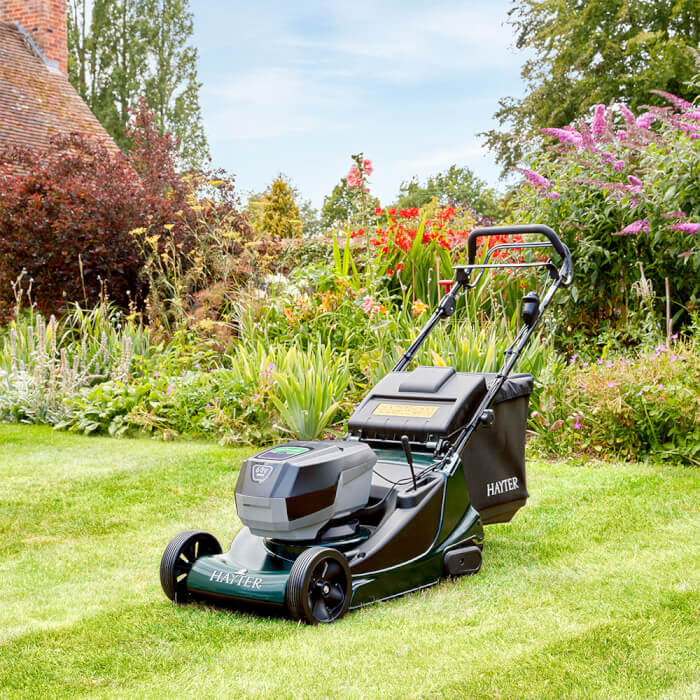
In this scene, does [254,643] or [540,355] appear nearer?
[254,643]

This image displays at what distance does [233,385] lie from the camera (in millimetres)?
6867

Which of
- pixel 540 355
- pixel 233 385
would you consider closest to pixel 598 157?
pixel 540 355

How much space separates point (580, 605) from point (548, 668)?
0.60 metres

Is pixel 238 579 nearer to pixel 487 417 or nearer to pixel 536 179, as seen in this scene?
pixel 487 417

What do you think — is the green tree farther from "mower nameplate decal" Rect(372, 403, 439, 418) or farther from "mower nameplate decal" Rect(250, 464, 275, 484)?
"mower nameplate decal" Rect(250, 464, 275, 484)

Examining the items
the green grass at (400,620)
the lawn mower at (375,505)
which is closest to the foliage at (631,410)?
the green grass at (400,620)

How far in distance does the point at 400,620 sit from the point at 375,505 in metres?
0.46

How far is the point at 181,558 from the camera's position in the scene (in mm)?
3307

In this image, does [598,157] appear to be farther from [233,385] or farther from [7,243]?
[7,243]

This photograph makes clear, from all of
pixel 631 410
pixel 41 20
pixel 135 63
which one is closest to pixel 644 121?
pixel 631 410

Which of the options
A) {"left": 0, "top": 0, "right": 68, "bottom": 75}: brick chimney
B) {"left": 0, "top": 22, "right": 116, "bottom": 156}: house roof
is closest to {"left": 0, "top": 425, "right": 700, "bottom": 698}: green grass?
{"left": 0, "top": 22, "right": 116, "bottom": 156}: house roof

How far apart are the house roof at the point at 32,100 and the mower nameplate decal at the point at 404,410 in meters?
15.8

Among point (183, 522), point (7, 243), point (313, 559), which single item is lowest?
point (183, 522)

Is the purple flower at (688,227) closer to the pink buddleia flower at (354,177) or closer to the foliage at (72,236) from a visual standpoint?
the pink buddleia flower at (354,177)
